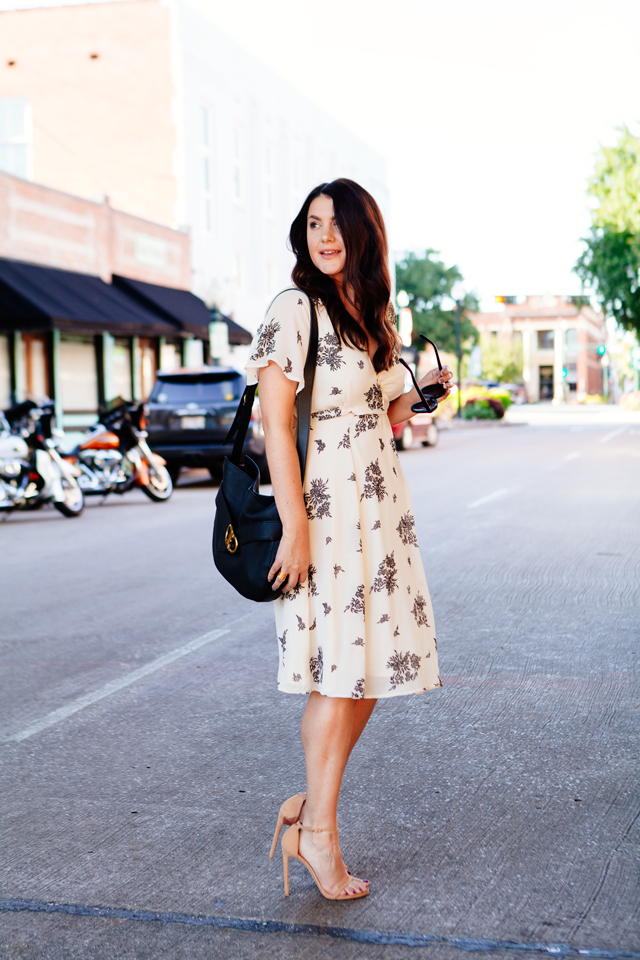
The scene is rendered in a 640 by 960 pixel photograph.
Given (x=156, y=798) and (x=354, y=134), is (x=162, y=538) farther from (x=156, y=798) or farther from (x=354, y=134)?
(x=354, y=134)

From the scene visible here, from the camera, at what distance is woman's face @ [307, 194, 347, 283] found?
121 inches

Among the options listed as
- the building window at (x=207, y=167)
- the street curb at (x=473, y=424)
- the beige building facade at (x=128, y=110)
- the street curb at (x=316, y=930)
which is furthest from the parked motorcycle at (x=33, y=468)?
the street curb at (x=473, y=424)

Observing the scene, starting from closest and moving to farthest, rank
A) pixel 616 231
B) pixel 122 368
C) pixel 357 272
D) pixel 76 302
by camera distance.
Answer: pixel 357 272 → pixel 76 302 → pixel 122 368 → pixel 616 231

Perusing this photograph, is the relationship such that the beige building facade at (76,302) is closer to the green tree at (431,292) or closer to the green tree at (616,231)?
the green tree at (616,231)

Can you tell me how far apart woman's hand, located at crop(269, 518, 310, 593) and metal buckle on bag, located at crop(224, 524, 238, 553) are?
0.45 ft

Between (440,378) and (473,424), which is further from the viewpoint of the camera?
(473,424)

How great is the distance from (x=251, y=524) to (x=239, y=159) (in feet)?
103

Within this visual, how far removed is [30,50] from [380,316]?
95.3 ft

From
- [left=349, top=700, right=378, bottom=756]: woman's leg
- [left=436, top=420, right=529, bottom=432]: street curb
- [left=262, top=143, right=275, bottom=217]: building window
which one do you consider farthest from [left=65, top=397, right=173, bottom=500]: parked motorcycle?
[left=436, top=420, right=529, bottom=432]: street curb

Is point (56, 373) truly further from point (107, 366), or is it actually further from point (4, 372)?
point (107, 366)

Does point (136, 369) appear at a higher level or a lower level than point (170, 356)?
lower

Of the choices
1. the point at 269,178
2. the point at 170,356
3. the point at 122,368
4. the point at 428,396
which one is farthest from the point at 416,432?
the point at 428,396

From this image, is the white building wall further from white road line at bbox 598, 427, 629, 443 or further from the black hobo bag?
the black hobo bag

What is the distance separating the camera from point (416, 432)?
26203mm
